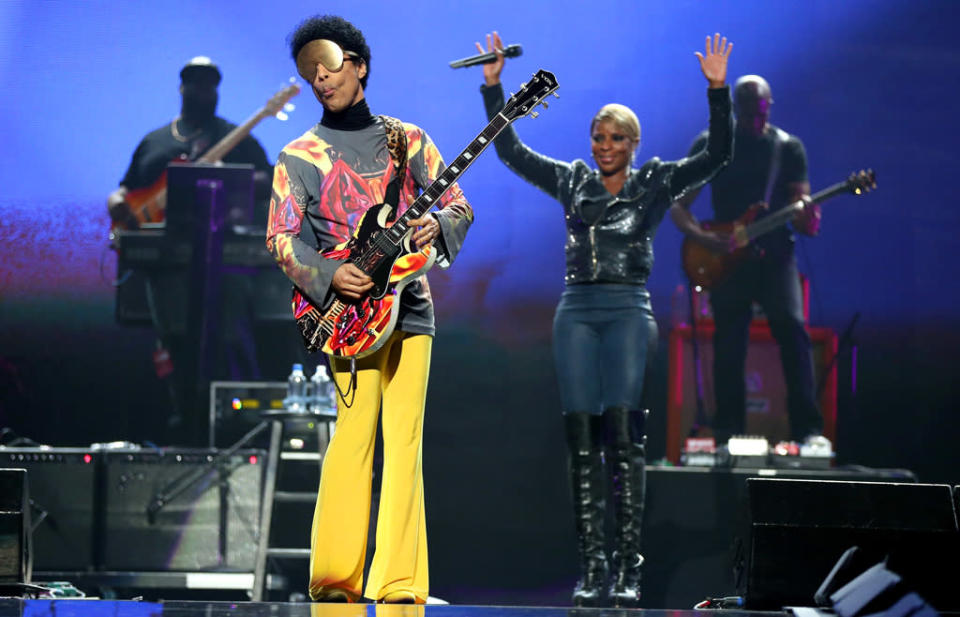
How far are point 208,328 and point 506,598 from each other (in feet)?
7.96

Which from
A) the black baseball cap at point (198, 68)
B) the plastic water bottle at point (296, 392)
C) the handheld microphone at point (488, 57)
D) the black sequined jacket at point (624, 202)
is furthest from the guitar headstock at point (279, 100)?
the black sequined jacket at point (624, 202)

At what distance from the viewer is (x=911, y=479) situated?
18.6 ft

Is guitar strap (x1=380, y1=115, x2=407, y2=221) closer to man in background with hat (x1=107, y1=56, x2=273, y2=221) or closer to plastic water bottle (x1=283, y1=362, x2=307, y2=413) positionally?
plastic water bottle (x1=283, y1=362, x2=307, y2=413)

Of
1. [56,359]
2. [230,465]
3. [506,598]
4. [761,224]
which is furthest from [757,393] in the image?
[56,359]

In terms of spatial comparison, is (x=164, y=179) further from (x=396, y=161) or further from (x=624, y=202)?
(x=396, y=161)

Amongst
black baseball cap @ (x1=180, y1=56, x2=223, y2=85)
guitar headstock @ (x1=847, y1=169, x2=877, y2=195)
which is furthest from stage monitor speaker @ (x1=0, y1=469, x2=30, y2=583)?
guitar headstock @ (x1=847, y1=169, x2=877, y2=195)

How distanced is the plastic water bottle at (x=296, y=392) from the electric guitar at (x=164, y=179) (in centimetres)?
142

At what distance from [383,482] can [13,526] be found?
114cm

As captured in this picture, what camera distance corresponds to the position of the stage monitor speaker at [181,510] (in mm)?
5836

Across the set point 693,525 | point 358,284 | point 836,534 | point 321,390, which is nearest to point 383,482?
point 358,284

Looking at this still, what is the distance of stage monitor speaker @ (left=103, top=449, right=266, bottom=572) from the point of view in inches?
230

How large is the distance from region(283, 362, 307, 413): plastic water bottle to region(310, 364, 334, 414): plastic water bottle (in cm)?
6

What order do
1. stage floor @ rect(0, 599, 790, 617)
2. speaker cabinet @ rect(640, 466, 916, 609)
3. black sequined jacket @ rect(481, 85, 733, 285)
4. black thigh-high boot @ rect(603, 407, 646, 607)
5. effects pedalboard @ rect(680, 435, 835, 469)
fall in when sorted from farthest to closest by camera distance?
effects pedalboard @ rect(680, 435, 835, 469), speaker cabinet @ rect(640, 466, 916, 609), black sequined jacket @ rect(481, 85, 733, 285), black thigh-high boot @ rect(603, 407, 646, 607), stage floor @ rect(0, 599, 790, 617)

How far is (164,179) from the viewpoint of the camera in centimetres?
692
